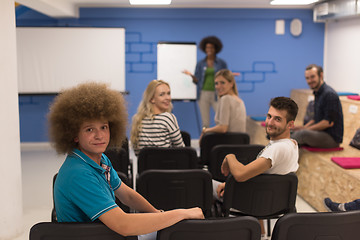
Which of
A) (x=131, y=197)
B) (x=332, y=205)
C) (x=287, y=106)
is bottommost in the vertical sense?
(x=332, y=205)

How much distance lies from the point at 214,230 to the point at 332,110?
3.24 meters

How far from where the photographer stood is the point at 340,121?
444cm

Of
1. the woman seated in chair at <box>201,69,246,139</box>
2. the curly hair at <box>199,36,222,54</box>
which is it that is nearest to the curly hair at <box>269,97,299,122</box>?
the woman seated in chair at <box>201,69,246,139</box>

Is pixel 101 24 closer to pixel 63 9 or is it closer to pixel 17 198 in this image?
pixel 63 9

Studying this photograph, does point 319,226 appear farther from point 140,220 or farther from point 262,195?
point 262,195

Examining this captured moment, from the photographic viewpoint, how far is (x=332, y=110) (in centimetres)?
441

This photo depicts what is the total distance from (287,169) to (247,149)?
0.72 metres

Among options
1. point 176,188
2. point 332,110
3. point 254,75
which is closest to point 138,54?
point 254,75

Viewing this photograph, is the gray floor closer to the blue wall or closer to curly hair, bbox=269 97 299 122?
the blue wall

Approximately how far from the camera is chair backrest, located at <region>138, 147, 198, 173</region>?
3.18 meters

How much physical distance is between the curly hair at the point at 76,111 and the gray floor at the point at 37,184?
1.09m

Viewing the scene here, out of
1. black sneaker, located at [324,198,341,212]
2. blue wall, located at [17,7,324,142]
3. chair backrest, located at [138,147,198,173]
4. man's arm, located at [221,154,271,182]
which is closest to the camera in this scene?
man's arm, located at [221,154,271,182]

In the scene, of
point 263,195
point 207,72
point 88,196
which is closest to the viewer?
point 88,196

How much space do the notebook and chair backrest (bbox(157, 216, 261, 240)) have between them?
2.34m
